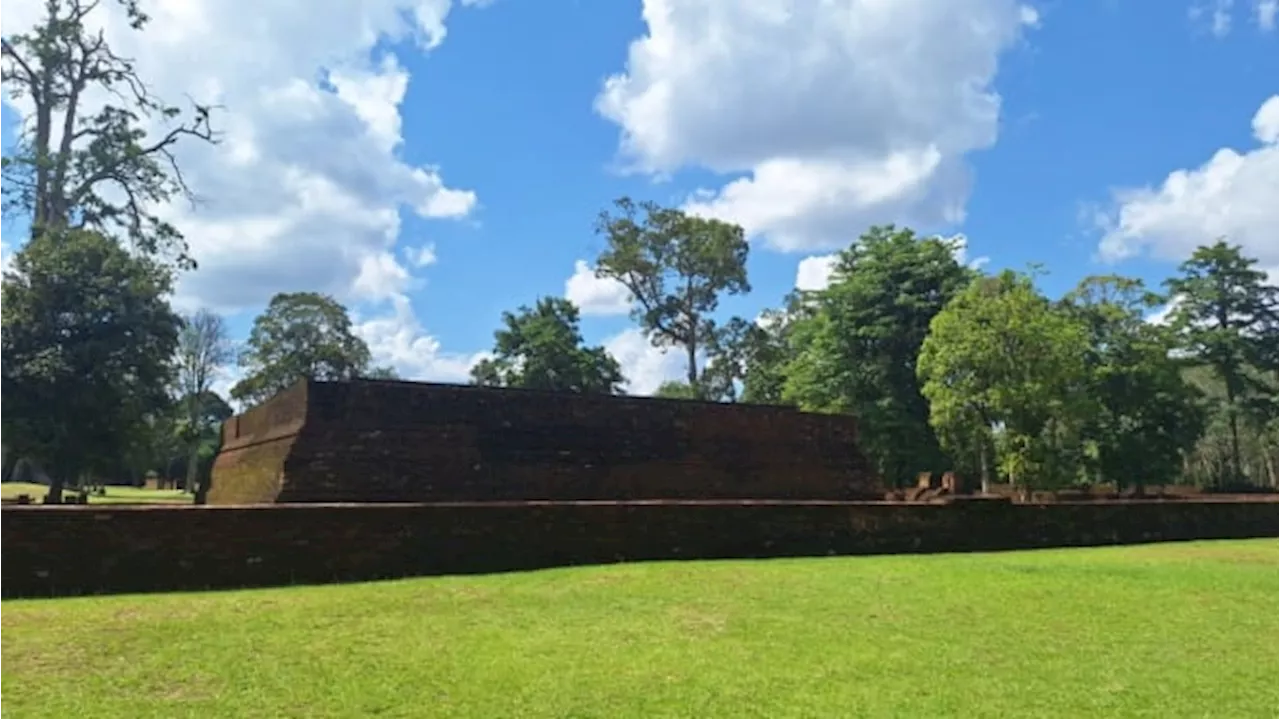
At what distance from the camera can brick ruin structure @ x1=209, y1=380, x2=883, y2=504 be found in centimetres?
1390

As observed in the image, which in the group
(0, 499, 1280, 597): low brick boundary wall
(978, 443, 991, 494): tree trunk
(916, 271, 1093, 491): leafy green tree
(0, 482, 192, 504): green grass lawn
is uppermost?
(916, 271, 1093, 491): leafy green tree

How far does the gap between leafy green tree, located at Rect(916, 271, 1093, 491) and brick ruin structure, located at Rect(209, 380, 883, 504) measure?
17.0 ft

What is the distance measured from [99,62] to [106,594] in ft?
67.5

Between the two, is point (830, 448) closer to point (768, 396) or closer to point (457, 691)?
point (457, 691)

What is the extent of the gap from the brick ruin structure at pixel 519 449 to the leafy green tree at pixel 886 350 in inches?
284

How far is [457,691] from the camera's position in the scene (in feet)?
14.2

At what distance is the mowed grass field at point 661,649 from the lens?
4.21 meters

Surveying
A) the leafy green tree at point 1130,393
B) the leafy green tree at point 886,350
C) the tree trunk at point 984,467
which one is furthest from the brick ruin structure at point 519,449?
the leafy green tree at point 1130,393

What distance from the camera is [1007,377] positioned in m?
23.1

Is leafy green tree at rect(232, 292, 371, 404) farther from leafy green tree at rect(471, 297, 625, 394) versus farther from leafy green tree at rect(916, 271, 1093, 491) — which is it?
leafy green tree at rect(916, 271, 1093, 491)

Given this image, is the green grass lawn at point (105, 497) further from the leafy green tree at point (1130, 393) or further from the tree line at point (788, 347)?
the leafy green tree at point (1130, 393)

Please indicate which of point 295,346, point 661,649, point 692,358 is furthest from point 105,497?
point 661,649

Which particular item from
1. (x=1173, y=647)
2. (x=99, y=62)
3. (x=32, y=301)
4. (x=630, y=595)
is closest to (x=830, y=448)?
(x=630, y=595)

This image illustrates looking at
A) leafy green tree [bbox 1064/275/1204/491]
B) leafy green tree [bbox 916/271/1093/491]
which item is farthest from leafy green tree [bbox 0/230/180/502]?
leafy green tree [bbox 1064/275/1204/491]
